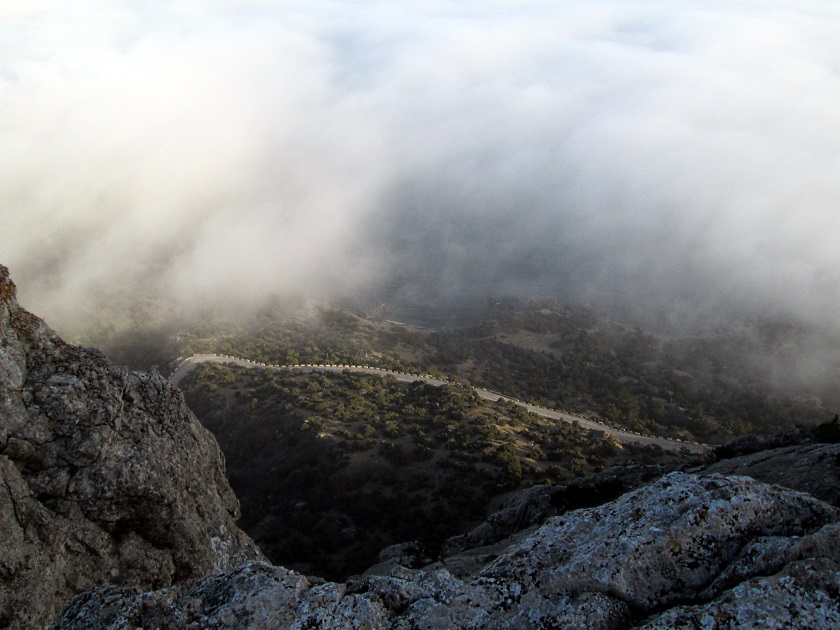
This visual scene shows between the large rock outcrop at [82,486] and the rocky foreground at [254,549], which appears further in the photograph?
the large rock outcrop at [82,486]

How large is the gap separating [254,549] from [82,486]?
5.32m

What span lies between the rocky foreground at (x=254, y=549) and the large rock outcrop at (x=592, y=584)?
2 cm

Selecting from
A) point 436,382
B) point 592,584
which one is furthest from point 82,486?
point 436,382

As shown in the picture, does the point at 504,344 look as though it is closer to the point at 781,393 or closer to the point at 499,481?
the point at 781,393

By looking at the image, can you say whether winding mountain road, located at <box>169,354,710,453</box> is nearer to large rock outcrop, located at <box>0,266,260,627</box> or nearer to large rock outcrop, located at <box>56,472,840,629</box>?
large rock outcrop, located at <box>0,266,260,627</box>

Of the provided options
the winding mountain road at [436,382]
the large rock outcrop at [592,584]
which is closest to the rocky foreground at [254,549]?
the large rock outcrop at [592,584]

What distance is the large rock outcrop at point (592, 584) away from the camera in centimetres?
623

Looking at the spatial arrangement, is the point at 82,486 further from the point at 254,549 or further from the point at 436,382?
the point at 436,382

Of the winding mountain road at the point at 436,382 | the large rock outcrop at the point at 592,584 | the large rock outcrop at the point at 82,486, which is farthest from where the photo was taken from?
the winding mountain road at the point at 436,382

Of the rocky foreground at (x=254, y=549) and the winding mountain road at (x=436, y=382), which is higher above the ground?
the rocky foreground at (x=254, y=549)

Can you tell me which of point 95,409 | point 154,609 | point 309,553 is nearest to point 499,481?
point 309,553

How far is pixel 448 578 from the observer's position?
7441 millimetres

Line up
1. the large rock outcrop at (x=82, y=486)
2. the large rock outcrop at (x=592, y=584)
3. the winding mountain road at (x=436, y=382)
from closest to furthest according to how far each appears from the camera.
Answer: the large rock outcrop at (x=592, y=584)
the large rock outcrop at (x=82, y=486)
the winding mountain road at (x=436, y=382)

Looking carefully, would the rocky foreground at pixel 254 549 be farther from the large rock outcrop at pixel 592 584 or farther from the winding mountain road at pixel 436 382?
the winding mountain road at pixel 436 382
